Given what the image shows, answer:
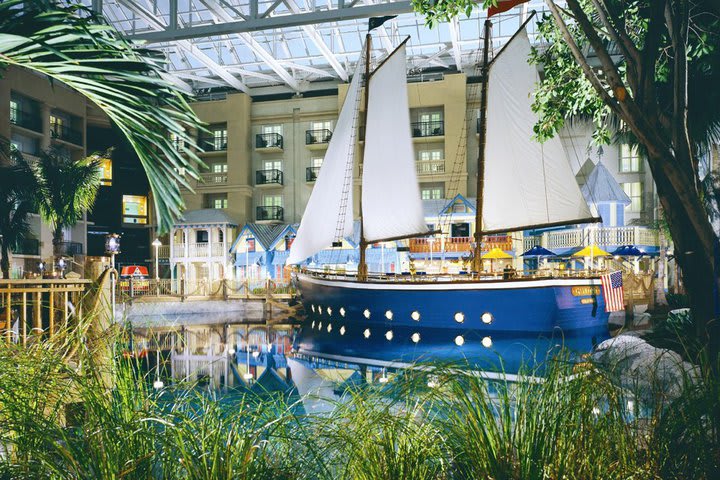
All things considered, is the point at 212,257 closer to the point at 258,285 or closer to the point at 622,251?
the point at 258,285

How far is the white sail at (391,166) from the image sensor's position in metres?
15.5

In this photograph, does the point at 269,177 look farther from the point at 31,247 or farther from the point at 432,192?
the point at 31,247

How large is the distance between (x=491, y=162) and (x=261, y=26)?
22.2 feet

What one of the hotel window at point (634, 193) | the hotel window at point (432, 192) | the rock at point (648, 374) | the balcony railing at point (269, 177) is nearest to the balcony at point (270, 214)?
the balcony railing at point (269, 177)

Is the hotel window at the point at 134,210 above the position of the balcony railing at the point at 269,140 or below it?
below

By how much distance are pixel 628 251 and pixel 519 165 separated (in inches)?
356

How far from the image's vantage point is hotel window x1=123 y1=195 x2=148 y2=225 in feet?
98.3

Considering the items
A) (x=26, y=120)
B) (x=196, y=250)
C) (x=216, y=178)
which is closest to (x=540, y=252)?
(x=196, y=250)

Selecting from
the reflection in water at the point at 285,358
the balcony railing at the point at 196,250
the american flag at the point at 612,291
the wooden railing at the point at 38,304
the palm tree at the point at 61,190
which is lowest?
the reflection in water at the point at 285,358

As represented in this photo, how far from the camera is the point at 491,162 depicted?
14.8 m

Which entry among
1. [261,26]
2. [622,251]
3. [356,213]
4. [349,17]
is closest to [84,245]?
[356,213]

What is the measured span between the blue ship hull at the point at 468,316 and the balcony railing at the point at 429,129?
41.8 feet

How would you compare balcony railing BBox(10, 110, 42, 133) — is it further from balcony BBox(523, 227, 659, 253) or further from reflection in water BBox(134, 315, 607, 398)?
balcony BBox(523, 227, 659, 253)

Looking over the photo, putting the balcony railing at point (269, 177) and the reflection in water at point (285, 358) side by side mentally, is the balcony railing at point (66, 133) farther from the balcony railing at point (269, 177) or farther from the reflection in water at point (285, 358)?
the reflection in water at point (285, 358)
